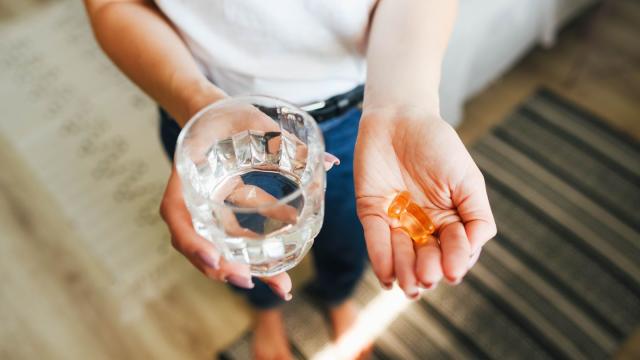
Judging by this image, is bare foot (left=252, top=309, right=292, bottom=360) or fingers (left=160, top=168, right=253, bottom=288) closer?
fingers (left=160, top=168, right=253, bottom=288)

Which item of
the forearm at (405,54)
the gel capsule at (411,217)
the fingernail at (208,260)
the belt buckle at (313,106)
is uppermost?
the forearm at (405,54)

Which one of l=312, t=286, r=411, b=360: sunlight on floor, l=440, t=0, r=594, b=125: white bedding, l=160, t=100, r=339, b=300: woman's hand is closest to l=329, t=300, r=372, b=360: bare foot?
l=312, t=286, r=411, b=360: sunlight on floor

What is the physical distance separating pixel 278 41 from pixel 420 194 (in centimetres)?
25

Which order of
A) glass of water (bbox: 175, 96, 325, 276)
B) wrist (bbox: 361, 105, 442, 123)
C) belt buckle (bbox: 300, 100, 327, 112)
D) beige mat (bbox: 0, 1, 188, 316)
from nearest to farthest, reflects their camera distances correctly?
glass of water (bbox: 175, 96, 325, 276) → wrist (bbox: 361, 105, 442, 123) → belt buckle (bbox: 300, 100, 327, 112) → beige mat (bbox: 0, 1, 188, 316)

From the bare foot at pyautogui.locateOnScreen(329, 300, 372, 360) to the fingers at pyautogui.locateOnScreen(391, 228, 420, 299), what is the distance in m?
0.65

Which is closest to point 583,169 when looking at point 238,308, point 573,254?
point 573,254

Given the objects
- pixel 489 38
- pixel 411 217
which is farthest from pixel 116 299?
pixel 489 38

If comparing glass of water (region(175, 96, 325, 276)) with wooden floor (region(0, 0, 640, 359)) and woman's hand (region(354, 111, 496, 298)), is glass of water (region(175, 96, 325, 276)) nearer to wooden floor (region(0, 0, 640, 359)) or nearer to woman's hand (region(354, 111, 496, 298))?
woman's hand (region(354, 111, 496, 298))

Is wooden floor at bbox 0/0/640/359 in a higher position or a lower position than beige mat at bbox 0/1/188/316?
lower

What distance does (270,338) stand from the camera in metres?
1.15

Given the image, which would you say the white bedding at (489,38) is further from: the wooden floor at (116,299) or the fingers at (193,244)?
the fingers at (193,244)

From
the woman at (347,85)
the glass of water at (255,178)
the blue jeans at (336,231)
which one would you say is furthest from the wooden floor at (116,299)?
the glass of water at (255,178)

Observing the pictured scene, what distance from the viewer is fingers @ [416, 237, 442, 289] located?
51cm

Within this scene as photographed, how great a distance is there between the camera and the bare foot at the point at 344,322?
1165 mm
